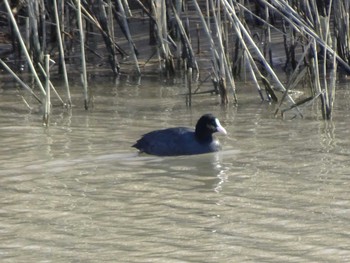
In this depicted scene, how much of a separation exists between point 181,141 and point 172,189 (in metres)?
1.24

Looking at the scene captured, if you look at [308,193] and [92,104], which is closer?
[308,193]

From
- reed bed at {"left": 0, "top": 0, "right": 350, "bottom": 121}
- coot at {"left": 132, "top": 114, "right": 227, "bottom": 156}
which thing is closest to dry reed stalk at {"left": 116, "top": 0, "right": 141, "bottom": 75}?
reed bed at {"left": 0, "top": 0, "right": 350, "bottom": 121}

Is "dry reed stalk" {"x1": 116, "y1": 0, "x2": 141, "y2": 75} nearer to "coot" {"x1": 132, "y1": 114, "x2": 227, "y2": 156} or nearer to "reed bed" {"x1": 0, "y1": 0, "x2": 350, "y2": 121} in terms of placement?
"reed bed" {"x1": 0, "y1": 0, "x2": 350, "y2": 121}

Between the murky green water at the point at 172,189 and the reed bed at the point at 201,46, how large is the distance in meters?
0.30

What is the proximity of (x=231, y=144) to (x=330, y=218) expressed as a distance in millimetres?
2475

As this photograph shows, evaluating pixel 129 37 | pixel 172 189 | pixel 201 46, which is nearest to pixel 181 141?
pixel 172 189

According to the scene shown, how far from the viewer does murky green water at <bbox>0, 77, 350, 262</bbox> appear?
4.99m

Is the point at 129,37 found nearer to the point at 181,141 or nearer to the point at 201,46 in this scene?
the point at 201,46

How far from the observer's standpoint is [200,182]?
666 centimetres

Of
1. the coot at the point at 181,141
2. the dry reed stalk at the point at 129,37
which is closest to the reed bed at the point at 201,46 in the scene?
the dry reed stalk at the point at 129,37

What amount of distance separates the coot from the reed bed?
2.92 feet

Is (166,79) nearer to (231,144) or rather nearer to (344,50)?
(344,50)

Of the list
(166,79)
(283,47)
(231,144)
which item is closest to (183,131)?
(231,144)

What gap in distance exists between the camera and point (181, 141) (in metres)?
7.58
